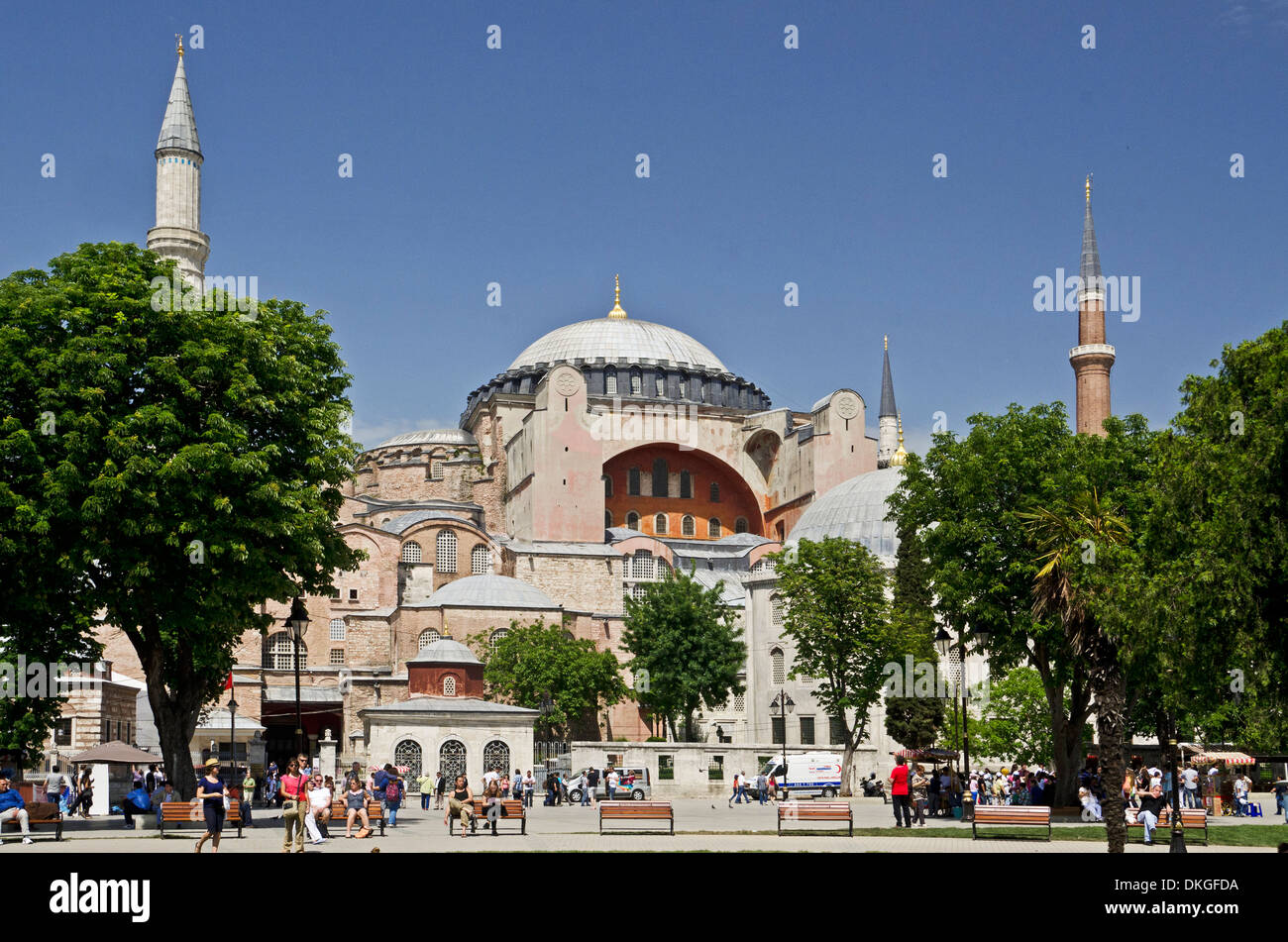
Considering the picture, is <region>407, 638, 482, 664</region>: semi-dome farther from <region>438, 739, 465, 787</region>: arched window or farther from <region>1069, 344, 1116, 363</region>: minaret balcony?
<region>1069, 344, 1116, 363</region>: minaret balcony

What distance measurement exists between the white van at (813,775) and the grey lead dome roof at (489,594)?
17.5 metres

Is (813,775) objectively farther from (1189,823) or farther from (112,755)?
(1189,823)

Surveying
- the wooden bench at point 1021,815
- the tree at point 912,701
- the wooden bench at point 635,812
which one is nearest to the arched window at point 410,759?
the tree at point 912,701

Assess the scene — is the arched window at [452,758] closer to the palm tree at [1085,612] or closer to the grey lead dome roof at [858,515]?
the grey lead dome roof at [858,515]

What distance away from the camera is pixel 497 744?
139 feet

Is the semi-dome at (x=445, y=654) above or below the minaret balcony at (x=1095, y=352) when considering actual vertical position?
below

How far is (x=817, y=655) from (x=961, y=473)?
1381 cm

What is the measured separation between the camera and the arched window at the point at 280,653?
57906 mm

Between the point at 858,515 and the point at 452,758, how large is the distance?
27.1 meters

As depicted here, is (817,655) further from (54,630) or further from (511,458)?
(511,458)

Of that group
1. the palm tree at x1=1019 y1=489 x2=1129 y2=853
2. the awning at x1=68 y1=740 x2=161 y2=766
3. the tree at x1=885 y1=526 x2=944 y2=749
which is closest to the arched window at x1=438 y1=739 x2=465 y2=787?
the awning at x1=68 y1=740 x2=161 y2=766

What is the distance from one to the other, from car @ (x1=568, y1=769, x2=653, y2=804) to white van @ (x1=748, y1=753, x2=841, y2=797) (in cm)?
376

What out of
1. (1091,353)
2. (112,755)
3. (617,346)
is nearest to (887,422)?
(617,346)
